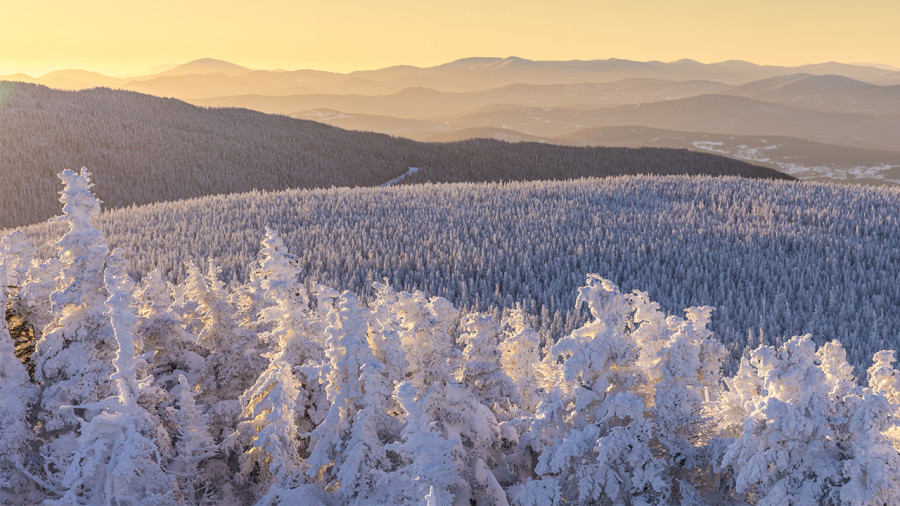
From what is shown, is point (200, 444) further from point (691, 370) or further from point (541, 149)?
point (541, 149)

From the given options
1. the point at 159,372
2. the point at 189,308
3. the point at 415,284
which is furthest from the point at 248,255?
the point at 159,372

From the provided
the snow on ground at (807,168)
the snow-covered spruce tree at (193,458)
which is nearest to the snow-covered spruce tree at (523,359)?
the snow-covered spruce tree at (193,458)

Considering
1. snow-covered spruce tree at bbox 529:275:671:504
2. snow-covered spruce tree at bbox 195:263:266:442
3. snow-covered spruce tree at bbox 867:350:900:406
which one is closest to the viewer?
snow-covered spruce tree at bbox 529:275:671:504

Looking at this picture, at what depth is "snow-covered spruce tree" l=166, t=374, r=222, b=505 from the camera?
4422mm

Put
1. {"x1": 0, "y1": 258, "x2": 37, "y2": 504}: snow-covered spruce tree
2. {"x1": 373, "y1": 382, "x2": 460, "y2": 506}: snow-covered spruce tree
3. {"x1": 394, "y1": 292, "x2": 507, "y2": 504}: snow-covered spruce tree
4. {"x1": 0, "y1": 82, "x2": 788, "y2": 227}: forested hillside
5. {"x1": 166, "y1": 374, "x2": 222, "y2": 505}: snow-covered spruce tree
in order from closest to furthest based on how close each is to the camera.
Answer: {"x1": 373, "y1": 382, "x2": 460, "y2": 506}: snow-covered spruce tree < {"x1": 394, "y1": 292, "x2": 507, "y2": 504}: snow-covered spruce tree < {"x1": 0, "y1": 258, "x2": 37, "y2": 504}: snow-covered spruce tree < {"x1": 166, "y1": 374, "x2": 222, "y2": 505}: snow-covered spruce tree < {"x1": 0, "y1": 82, "x2": 788, "y2": 227}: forested hillside

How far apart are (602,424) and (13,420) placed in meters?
4.08

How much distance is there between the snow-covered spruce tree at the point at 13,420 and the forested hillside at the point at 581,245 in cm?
577

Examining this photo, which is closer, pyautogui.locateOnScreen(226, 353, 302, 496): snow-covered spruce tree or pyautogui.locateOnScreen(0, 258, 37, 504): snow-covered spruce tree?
pyautogui.locateOnScreen(226, 353, 302, 496): snow-covered spruce tree

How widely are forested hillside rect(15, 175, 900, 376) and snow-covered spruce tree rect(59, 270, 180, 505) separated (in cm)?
542

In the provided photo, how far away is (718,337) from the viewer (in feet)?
26.6

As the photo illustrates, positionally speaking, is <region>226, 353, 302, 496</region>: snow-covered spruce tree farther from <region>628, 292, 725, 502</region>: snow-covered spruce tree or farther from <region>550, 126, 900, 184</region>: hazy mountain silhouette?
<region>550, 126, 900, 184</region>: hazy mountain silhouette

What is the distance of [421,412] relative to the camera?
330cm

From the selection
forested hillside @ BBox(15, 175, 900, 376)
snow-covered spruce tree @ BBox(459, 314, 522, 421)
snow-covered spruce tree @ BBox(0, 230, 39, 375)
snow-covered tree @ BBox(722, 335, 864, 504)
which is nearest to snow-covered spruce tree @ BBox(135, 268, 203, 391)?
snow-covered spruce tree @ BBox(0, 230, 39, 375)

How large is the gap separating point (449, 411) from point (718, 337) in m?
5.36
